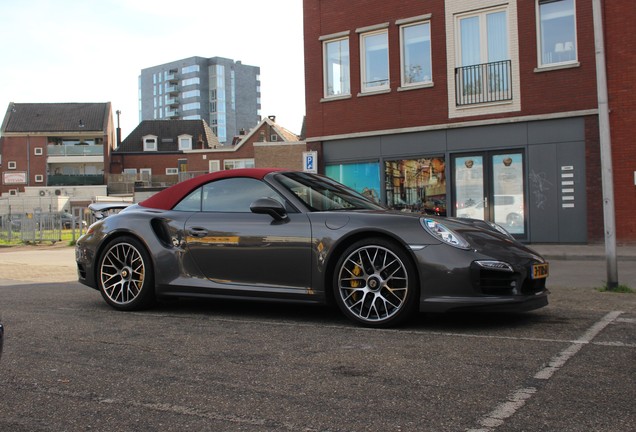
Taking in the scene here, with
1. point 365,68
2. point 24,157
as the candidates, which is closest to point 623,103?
point 365,68

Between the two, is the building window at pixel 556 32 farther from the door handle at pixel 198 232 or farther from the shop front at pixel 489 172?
the door handle at pixel 198 232

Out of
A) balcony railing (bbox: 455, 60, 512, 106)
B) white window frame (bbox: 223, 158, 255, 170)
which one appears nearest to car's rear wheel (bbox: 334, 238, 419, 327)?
balcony railing (bbox: 455, 60, 512, 106)

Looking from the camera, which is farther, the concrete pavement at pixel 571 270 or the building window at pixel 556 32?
the building window at pixel 556 32

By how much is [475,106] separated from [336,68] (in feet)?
15.6

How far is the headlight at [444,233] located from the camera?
494cm

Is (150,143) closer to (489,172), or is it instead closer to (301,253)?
(489,172)

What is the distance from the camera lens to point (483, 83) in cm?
1756

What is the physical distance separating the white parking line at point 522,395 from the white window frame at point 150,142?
249 ft

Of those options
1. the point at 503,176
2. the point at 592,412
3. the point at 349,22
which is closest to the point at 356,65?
the point at 349,22

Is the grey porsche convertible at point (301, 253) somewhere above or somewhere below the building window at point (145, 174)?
below

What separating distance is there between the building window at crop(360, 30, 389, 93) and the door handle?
14.0 m

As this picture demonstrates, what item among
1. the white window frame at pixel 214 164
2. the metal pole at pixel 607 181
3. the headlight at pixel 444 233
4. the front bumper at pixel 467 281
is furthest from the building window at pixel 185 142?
the front bumper at pixel 467 281

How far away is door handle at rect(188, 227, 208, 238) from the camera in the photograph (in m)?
5.78

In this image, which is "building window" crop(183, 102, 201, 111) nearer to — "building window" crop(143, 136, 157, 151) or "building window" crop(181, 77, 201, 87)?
"building window" crop(181, 77, 201, 87)
